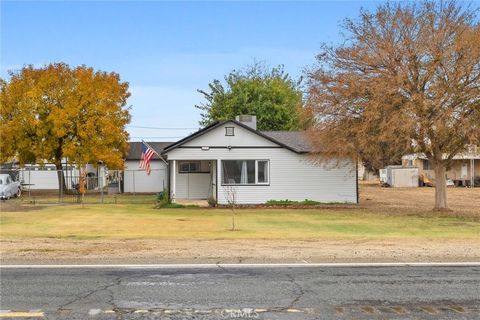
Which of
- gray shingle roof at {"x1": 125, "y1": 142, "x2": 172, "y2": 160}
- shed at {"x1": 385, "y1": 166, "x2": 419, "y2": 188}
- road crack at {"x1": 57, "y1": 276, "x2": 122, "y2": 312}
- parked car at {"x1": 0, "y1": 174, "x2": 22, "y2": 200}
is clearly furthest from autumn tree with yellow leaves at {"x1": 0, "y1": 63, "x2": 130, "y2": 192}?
road crack at {"x1": 57, "y1": 276, "x2": 122, "y2": 312}

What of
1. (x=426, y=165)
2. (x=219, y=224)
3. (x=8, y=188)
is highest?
(x=426, y=165)

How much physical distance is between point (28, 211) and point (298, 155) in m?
14.0

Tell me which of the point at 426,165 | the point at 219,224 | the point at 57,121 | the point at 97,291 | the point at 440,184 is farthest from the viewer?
the point at 426,165

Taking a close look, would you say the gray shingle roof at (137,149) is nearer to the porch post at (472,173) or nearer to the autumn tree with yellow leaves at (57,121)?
the autumn tree with yellow leaves at (57,121)

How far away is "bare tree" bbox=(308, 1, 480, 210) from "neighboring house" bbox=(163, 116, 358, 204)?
5.30m

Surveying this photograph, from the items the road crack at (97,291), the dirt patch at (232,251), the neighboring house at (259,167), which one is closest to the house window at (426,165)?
the neighboring house at (259,167)

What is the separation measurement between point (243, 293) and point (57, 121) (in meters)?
33.7

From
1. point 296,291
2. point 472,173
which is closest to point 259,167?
point 296,291

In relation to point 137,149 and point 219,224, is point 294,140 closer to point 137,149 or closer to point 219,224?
point 219,224

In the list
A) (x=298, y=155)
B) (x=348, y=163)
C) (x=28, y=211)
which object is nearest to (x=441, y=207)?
(x=348, y=163)

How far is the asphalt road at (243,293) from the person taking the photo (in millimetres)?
6672

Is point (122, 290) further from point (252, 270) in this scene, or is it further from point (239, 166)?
point (239, 166)

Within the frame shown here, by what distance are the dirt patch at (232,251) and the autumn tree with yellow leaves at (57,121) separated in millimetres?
26337

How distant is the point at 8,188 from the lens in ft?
118
